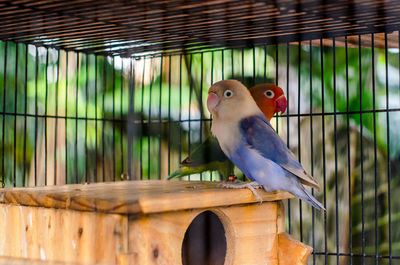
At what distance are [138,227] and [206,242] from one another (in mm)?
513

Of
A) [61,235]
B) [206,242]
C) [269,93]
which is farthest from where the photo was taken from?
[269,93]

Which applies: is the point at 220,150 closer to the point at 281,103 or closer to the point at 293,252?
the point at 281,103

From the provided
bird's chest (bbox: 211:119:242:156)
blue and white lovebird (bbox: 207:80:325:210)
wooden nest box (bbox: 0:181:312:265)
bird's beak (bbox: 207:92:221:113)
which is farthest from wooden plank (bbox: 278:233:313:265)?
bird's beak (bbox: 207:92:221:113)

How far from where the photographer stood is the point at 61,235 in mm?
1098

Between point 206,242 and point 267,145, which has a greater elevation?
point 267,145

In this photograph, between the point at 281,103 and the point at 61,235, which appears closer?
the point at 61,235

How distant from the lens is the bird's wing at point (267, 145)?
1.33m

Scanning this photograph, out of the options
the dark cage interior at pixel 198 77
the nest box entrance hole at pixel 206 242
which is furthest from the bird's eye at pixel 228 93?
the nest box entrance hole at pixel 206 242

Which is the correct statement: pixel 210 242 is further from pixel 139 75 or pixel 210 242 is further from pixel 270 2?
pixel 139 75

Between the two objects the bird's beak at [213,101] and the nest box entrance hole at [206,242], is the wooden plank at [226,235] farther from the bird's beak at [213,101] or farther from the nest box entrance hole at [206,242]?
the bird's beak at [213,101]

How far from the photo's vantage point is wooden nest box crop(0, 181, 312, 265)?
98cm

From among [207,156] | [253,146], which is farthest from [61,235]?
[207,156]

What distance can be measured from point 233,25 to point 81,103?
1.55 metres

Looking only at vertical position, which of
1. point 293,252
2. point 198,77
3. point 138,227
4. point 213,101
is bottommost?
point 293,252
